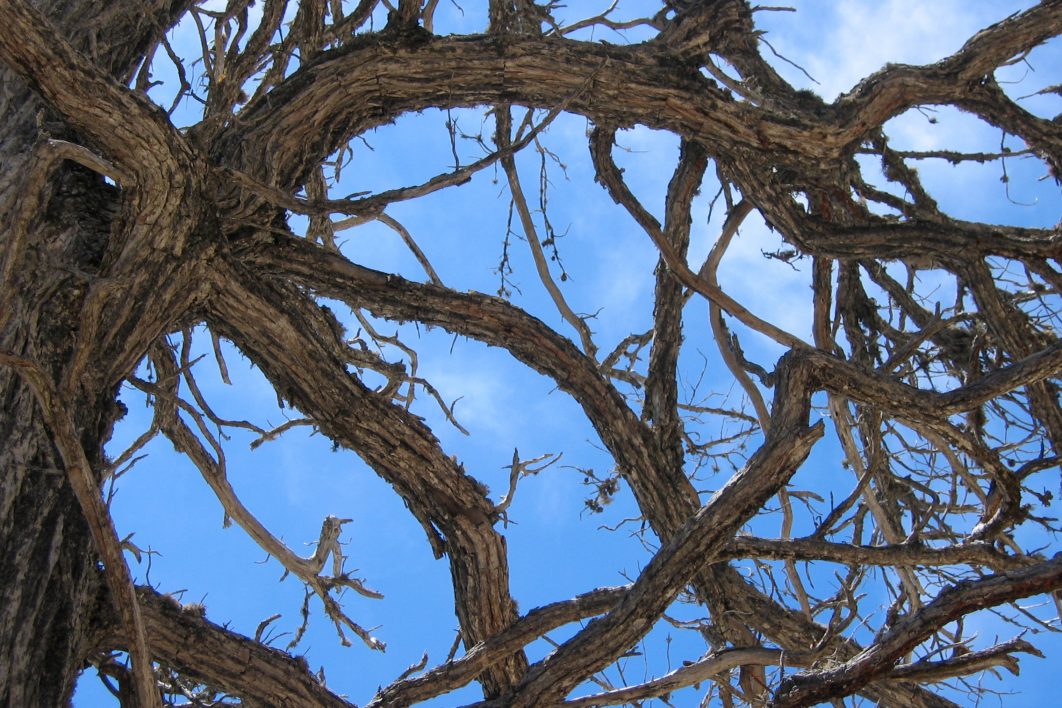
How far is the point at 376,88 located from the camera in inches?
127

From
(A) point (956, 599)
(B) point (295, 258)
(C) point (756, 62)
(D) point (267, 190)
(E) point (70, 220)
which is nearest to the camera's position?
(A) point (956, 599)

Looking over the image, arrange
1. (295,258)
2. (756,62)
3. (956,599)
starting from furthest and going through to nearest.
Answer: (756,62), (295,258), (956,599)

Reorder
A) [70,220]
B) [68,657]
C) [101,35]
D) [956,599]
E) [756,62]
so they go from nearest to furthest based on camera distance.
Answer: [956,599]
[68,657]
[70,220]
[101,35]
[756,62]

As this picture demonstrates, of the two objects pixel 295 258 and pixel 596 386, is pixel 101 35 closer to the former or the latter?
pixel 295 258

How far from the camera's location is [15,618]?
91.4 inches

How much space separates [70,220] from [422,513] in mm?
1345

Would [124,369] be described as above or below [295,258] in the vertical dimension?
below

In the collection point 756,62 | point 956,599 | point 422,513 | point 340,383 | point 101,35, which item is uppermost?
point 756,62

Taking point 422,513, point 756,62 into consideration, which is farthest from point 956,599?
point 756,62

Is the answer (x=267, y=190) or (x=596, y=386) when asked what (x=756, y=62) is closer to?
(x=596, y=386)

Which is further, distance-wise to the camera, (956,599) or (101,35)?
(101,35)

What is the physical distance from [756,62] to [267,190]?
7.03 feet

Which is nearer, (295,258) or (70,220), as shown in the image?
(70,220)

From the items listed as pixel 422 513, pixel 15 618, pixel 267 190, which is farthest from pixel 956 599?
pixel 15 618
